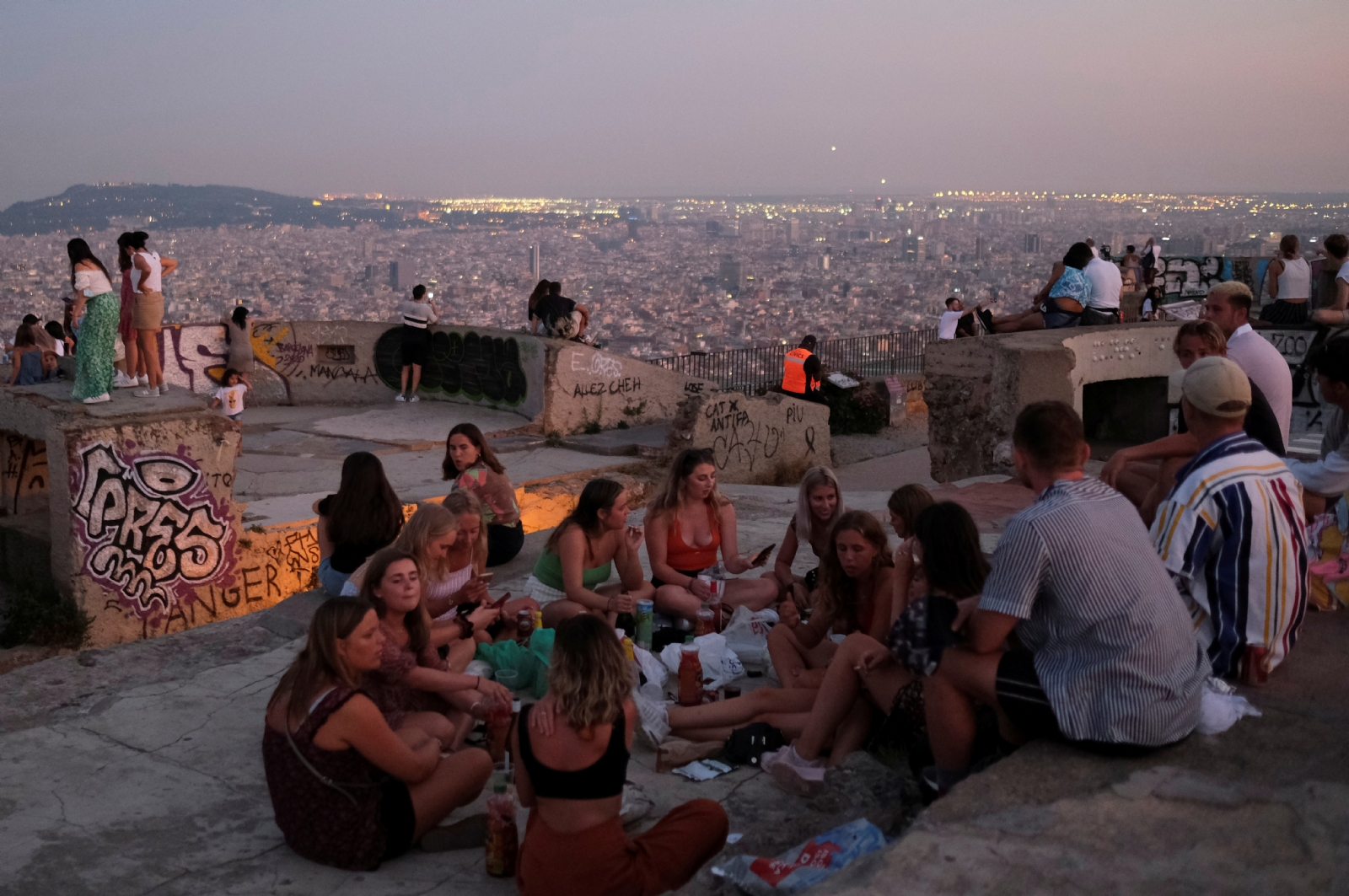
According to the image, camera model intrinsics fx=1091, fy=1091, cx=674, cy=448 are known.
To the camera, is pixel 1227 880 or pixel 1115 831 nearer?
pixel 1227 880

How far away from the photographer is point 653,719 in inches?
198

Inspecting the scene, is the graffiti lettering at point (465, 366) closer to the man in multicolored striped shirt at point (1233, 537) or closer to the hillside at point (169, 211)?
the man in multicolored striped shirt at point (1233, 537)

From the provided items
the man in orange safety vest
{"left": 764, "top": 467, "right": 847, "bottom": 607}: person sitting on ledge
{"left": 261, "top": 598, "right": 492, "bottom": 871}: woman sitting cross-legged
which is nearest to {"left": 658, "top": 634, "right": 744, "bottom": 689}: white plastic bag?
{"left": 764, "top": 467, "right": 847, "bottom": 607}: person sitting on ledge

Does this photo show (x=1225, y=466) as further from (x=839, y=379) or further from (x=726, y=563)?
(x=839, y=379)

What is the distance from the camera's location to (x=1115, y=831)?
3.26m

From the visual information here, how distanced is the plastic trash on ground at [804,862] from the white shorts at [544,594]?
9.46 ft

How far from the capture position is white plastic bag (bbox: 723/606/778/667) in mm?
6055

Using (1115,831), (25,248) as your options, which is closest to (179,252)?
(25,248)

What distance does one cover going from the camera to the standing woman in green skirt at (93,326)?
979 centimetres

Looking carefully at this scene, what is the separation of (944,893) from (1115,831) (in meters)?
0.67

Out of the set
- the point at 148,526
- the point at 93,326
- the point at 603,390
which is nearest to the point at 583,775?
the point at 148,526

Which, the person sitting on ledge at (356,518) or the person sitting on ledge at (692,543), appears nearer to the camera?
the person sitting on ledge at (692,543)

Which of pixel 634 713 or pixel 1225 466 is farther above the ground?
pixel 1225 466

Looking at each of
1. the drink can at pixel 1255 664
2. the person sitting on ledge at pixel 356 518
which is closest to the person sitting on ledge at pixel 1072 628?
the drink can at pixel 1255 664
